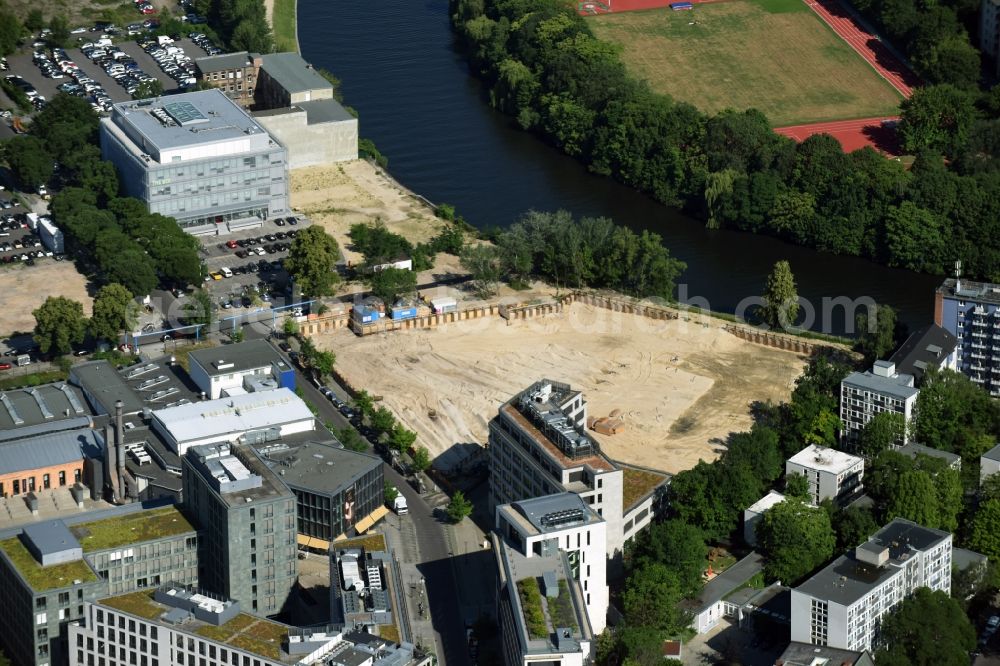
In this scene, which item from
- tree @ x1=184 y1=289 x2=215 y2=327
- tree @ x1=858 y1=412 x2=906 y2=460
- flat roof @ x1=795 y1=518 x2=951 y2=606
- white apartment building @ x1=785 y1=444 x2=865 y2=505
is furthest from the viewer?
tree @ x1=184 y1=289 x2=215 y2=327

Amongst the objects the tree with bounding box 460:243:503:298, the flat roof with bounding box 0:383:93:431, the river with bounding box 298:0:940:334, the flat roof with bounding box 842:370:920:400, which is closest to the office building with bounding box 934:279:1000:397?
the flat roof with bounding box 842:370:920:400

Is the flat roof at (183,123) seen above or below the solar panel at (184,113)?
below

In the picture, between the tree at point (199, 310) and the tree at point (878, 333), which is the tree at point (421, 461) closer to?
the tree at point (199, 310)

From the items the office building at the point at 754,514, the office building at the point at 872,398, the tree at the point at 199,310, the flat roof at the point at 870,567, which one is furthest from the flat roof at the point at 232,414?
the flat roof at the point at 870,567

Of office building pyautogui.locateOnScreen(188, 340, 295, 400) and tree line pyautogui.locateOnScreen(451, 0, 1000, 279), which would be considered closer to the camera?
office building pyautogui.locateOnScreen(188, 340, 295, 400)

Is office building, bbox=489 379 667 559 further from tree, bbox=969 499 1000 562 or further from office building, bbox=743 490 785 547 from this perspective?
tree, bbox=969 499 1000 562

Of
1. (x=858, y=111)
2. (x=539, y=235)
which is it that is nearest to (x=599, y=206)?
(x=539, y=235)
